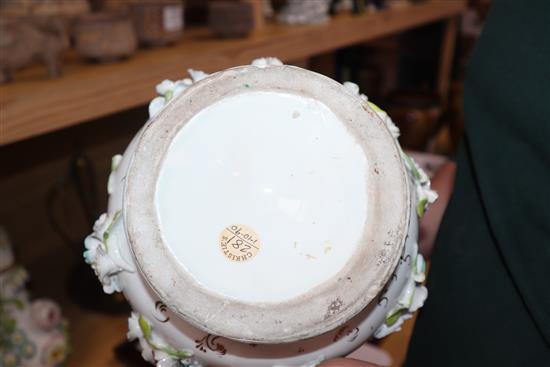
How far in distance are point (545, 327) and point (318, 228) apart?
1.13 feet

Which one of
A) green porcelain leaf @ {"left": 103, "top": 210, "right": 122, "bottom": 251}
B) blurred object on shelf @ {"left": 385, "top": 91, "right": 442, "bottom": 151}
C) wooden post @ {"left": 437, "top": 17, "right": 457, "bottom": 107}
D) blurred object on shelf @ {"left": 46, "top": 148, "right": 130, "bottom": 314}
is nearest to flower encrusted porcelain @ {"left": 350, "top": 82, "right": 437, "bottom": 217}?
green porcelain leaf @ {"left": 103, "top": 210, "right": 122, "bottom": 251}

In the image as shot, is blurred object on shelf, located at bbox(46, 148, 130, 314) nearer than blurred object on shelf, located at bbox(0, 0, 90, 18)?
No

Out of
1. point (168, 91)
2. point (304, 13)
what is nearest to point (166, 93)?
point (168, 91)

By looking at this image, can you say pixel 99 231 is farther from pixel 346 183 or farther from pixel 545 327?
pixel 545 327

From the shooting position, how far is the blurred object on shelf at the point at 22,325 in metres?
1.08

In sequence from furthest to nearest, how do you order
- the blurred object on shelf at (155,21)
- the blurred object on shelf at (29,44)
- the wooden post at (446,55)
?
1. the wooden post at (446,55)
2. the blurred object on shelf at (155,21)
3. the blurred object on shelf at (29,44)

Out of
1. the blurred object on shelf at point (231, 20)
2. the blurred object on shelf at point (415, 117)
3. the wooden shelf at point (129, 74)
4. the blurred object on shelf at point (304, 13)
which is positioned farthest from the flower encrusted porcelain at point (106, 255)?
the blurred object on shelf at point (415, 117)

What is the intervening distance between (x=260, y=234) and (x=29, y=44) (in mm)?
661

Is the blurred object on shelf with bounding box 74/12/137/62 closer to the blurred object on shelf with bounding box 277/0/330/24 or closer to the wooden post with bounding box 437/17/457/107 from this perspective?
the blurred object on shelf with bounding box 277/0/330/24

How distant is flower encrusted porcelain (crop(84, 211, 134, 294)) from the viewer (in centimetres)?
56

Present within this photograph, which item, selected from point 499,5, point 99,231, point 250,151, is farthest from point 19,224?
point 499,5

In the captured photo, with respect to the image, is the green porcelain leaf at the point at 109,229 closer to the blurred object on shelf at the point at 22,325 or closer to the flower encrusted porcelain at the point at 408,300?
the flower encrusted porcelain at the point at 408,300

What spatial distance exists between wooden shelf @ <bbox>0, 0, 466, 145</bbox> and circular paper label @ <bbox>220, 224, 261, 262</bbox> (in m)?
0.40

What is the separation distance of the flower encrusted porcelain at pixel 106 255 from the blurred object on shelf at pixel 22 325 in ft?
2.00
